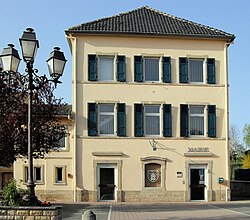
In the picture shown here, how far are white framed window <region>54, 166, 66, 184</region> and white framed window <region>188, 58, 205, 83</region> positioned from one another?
1004 cm

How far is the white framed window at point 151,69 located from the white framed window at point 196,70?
2.17 metres

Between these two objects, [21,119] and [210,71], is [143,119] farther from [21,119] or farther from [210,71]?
[21,119]

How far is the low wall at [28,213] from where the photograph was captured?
12.3 meters

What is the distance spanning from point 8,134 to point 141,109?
12.4m

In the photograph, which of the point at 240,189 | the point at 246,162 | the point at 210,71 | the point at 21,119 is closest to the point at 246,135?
the point at 246,162

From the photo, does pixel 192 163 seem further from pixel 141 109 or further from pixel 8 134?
pixel 8 134

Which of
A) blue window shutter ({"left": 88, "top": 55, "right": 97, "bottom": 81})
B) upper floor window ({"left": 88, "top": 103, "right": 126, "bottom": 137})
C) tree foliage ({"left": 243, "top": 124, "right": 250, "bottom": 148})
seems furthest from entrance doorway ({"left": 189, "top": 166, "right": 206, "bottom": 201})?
tree foliage ({"left": 243, "top": 124, "right": 250, "bottom": 148})

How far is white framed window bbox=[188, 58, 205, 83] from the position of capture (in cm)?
3172

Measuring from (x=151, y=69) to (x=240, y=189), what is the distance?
12.7 metres

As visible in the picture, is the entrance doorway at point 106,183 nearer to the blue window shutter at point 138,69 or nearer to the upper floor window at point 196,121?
the upper floor window at point 196,121

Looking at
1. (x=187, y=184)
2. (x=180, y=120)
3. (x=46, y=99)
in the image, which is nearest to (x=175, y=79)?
(x=180, y=120)

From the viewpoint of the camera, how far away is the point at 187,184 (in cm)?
3091

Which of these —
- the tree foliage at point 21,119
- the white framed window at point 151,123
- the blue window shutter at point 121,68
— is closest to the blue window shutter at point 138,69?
the blue window shutter at point 121,68

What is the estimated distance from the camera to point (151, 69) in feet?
103
